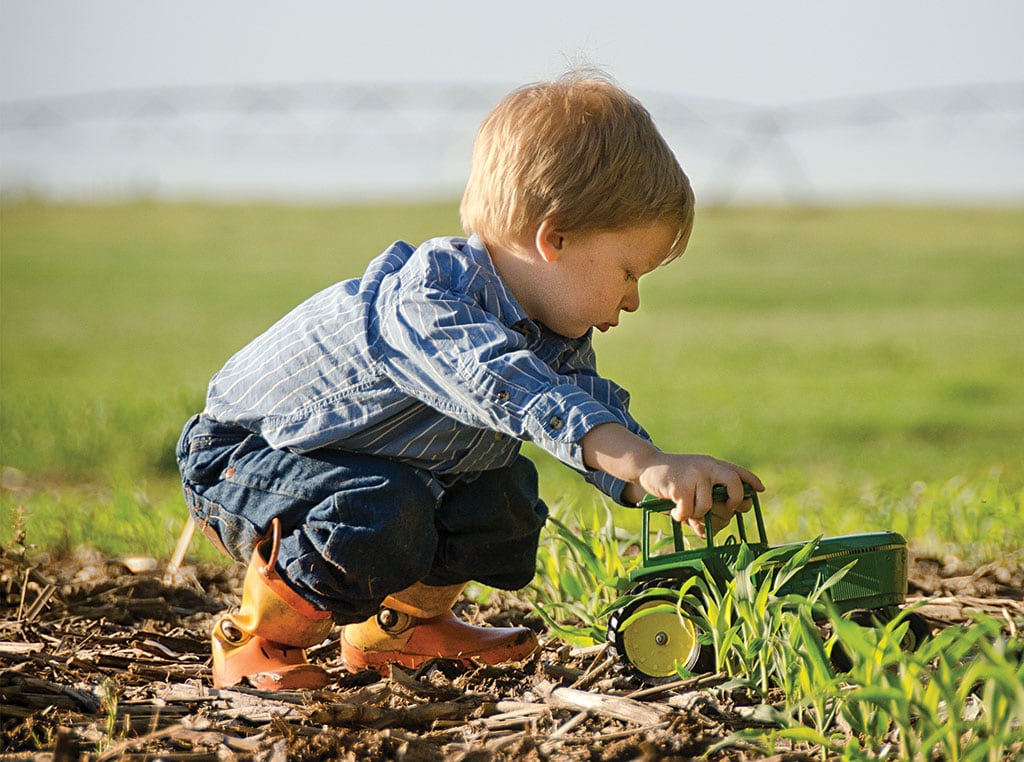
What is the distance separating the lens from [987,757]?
79.4 inches

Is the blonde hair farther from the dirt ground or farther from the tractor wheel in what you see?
the dirt ground

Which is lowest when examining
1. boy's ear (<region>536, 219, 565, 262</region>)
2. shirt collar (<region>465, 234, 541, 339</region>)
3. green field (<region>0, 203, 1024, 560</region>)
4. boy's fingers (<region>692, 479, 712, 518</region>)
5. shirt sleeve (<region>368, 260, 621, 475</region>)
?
green field (<region>0, 203, 1024, 560</region>)

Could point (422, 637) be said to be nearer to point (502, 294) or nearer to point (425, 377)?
point (425, 377)

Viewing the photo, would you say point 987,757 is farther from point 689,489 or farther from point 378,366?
point 378,366

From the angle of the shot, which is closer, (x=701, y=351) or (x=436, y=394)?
(x=436, y=394)

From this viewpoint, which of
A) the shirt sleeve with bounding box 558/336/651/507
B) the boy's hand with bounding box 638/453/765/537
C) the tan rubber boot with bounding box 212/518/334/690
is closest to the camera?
the boy's hand with bounding box 638/453/765/537

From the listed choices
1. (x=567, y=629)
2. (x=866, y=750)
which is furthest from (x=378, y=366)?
(x=866, y=750)

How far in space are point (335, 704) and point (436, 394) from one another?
657mm

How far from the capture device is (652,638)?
8.66 feet

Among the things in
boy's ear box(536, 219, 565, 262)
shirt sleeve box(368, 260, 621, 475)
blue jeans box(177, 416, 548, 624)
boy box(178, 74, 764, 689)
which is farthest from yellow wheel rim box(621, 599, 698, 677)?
boy's ear box(536, 219, 565, 262)

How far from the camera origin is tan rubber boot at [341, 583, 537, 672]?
9.94 feet

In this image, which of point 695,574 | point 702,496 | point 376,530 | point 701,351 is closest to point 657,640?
point 695,574

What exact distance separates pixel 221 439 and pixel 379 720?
93cm

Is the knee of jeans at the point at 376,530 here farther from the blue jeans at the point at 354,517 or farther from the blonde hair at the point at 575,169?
the blonde hair at the point at 575,169
